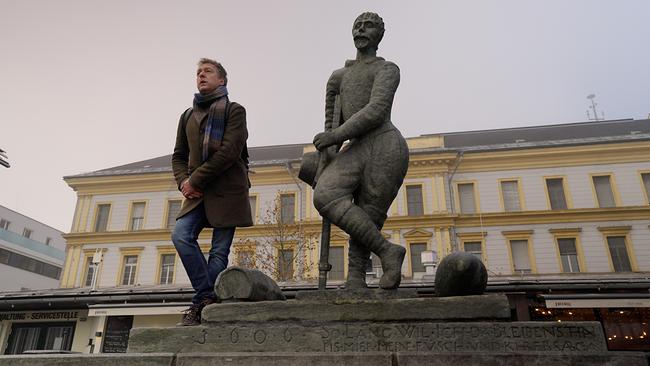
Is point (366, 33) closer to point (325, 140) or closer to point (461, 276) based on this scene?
point (325, 140)

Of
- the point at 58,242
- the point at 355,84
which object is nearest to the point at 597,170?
the point at 355,84

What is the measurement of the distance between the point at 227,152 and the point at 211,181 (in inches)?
10.5

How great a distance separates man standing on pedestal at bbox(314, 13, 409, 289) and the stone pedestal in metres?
A: 0.47

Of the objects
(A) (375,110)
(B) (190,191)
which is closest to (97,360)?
(B) (190,191)

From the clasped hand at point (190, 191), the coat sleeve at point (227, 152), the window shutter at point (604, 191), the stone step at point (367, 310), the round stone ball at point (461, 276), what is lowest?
the stone step at point (367, 310)

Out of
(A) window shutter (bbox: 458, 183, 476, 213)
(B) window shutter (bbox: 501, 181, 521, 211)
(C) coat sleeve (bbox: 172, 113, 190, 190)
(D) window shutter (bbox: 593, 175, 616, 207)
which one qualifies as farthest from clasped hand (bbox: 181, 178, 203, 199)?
(D) window shutter (bbox: 593, 175, 616, 207)

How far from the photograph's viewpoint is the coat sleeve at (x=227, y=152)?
3.58m

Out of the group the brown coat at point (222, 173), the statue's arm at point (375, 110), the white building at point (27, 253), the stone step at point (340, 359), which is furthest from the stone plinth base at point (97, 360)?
the white building at point (27, 253)

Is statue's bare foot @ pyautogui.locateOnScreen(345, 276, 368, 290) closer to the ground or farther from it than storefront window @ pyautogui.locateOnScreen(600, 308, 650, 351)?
closer to the ground

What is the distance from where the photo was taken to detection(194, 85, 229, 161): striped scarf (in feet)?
12.1

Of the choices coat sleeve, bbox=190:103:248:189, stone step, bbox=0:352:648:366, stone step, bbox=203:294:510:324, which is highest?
coat sleeve, bbox=190:103:248:189

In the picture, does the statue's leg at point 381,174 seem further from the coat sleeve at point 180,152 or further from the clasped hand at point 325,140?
the coat sleeve at point 180,152

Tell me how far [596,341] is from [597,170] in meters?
27.3

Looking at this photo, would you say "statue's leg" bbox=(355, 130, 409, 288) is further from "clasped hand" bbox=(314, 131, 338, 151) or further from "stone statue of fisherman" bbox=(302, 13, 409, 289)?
"clasped hand" bbox=(314, 131, 338, 151)
